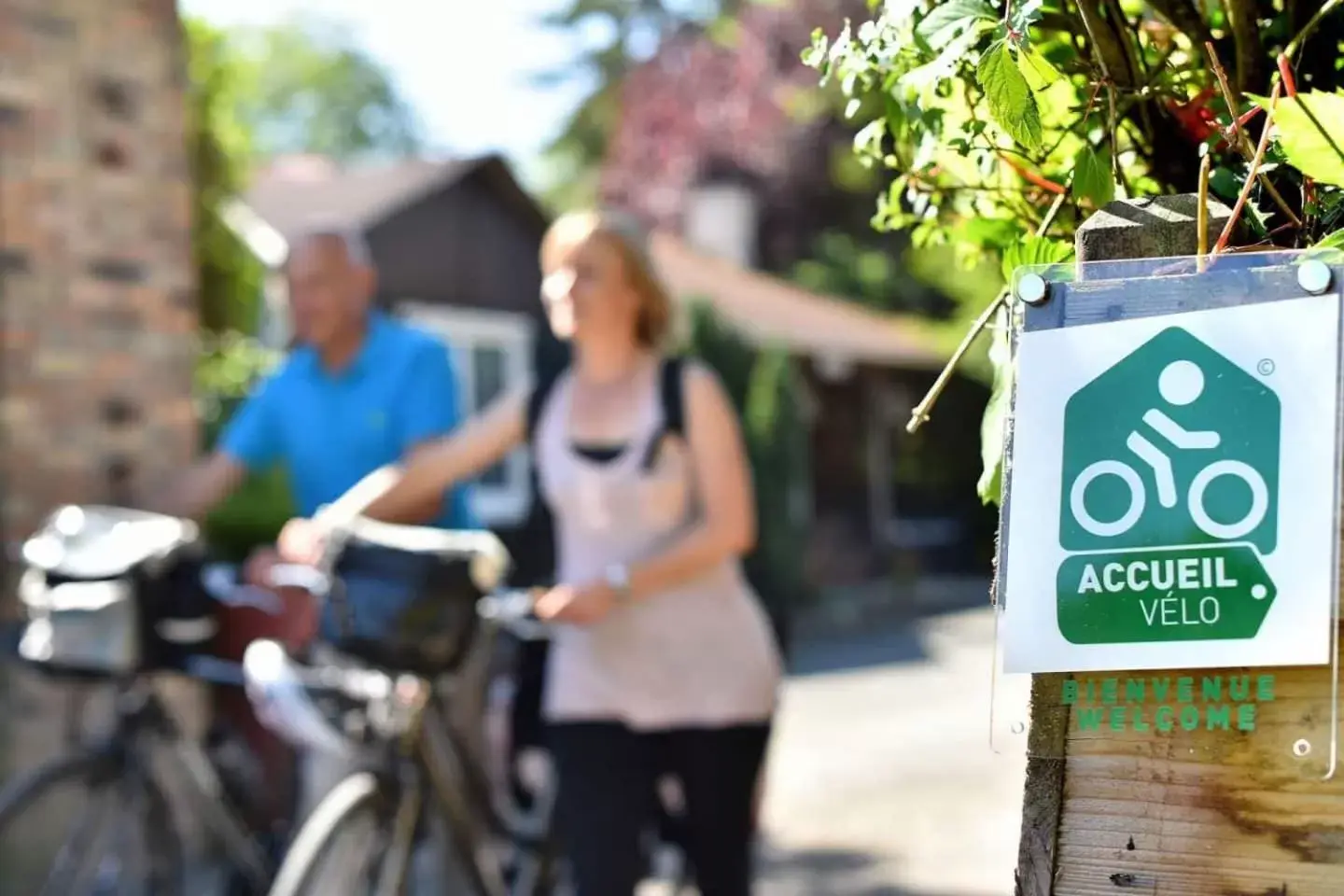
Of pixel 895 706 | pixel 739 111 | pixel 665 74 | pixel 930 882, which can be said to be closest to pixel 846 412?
pixel 739 111

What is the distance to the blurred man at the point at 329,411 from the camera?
3961mm

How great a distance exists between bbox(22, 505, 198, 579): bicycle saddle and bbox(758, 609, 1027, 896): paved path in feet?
6.24

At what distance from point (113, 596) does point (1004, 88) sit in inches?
111

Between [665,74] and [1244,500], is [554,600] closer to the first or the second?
[1244,500]

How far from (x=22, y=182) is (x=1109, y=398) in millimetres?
4496

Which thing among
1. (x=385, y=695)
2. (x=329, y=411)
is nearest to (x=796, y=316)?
(x=329, y=411)

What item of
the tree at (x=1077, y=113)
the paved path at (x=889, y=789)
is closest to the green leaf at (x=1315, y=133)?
the tree at (x=1077, y=113)

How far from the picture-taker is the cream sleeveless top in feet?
11.1

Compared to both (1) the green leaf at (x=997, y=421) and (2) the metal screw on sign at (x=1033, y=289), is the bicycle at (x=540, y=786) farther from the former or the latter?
(2) the metal screw on sign at (x=1033, y=289)

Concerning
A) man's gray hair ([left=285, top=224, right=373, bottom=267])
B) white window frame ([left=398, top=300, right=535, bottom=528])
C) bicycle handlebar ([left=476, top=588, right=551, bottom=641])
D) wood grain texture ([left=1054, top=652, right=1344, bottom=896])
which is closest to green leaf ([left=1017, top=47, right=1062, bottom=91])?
wood grain texture ([left=1054, top=652, right=1344, bottom=896])

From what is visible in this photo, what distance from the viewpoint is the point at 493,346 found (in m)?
17.2

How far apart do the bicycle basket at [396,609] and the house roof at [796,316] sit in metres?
14.7

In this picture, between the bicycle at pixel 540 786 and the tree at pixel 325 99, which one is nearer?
the bicycle at pixel 540 786

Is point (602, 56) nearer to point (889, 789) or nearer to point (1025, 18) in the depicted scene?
point (889, 789)
